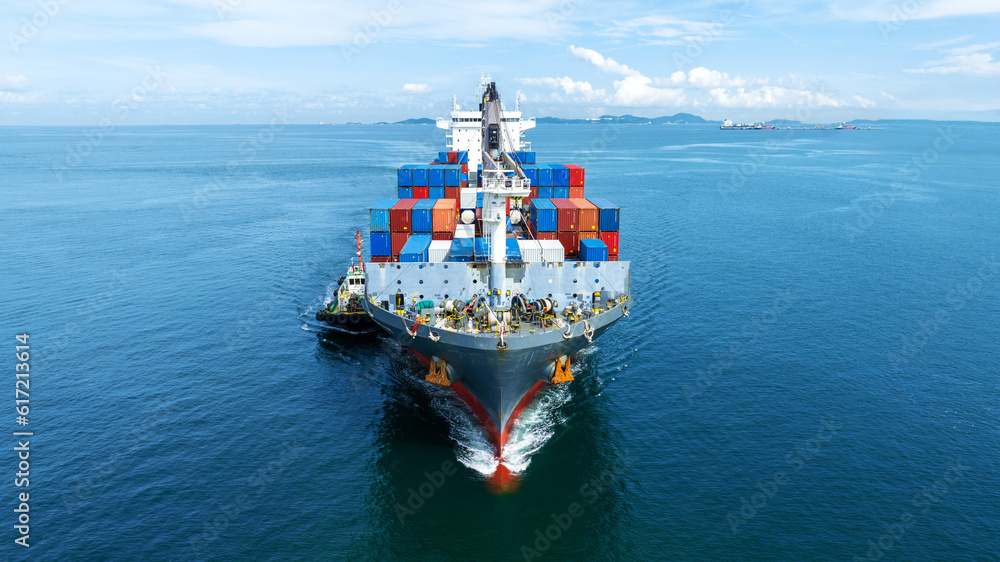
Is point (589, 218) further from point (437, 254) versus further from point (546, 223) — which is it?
point (437, 254)

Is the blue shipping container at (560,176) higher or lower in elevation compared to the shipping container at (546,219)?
higher

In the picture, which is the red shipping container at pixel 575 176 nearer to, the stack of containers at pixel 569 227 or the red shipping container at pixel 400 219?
the stack of containers at pixel 569 227

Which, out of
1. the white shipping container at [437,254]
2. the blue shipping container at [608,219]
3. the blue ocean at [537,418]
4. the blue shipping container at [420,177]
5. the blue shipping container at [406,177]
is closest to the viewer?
the blue ocean at [537,418]

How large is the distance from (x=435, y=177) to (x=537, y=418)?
23564mm

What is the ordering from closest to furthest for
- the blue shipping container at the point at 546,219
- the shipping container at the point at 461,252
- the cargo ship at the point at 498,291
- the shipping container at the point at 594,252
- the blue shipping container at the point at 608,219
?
the cargo ship at the point at 498,291
the shipping container at the point at 461,252
the shipping container at the point at 594,252
the blue shipping container at the point at 546,219
the blue shipping container at the point at 608,219

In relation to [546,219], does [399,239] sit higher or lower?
lower

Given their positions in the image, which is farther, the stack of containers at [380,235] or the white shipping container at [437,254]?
the stack of containers at [380,235]

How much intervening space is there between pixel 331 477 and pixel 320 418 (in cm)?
625

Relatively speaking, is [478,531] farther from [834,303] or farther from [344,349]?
[834,303]
